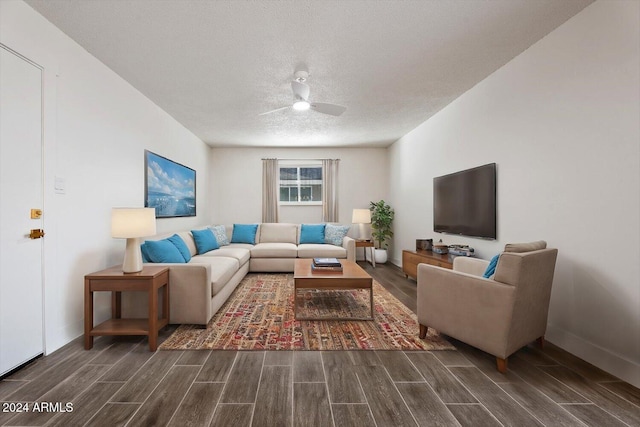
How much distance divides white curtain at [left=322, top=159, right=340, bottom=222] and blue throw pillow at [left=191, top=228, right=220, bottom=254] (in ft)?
8.73

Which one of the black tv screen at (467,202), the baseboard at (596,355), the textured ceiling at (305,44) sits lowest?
the baseboard at (596,355)

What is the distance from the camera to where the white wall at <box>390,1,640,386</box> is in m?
1.80

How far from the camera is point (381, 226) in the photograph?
600 centimetres

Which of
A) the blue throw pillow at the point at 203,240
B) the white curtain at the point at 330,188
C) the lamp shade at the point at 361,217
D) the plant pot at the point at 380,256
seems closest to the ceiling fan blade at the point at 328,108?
the blue throw pillow at the point at 203,240

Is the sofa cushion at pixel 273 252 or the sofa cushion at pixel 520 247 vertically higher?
the sofa cushion at pixel 520 247

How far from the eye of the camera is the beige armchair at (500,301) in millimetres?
1831

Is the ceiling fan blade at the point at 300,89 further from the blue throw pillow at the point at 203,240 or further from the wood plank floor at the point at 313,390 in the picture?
the blue throw pillow at the point at 203,240

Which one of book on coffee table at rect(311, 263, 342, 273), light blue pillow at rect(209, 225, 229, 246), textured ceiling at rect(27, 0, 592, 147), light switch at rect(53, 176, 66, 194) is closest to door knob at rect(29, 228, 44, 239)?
light switch at rect(53, 176, 66, 194)

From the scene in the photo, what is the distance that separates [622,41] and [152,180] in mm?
4555

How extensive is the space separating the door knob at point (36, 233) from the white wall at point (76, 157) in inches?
2.8

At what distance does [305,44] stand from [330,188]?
4031 millimetres

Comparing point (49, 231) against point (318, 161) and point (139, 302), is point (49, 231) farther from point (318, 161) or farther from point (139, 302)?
point (318, 161)

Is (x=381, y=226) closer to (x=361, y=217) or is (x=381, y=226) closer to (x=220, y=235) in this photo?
(x=361, y=217)

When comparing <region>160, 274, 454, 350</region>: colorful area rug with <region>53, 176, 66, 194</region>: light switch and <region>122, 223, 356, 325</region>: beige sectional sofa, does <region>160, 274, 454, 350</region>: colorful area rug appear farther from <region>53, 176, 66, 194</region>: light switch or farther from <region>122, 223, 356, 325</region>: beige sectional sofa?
<region>53, 176, 66, 194</region>: light switch
